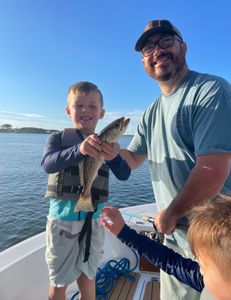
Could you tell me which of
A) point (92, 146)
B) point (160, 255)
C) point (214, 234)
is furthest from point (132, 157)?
point (214, 234)

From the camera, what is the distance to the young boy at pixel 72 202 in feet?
8.72

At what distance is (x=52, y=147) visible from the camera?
109 inches

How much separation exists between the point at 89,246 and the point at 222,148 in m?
1.65

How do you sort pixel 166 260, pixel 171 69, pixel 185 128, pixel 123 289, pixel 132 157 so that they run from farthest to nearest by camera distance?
pixel 123 289
pixel 132 157
pixel 171 69
pixel 185 128
pixel 166 260

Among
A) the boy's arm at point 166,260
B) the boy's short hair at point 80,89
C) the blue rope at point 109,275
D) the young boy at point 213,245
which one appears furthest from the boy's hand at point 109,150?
the blue rope at point 109,275

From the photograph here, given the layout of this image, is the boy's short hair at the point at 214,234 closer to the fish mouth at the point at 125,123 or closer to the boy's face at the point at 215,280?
the boy's face at the point at 215,280

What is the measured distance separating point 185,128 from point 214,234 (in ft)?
3.07

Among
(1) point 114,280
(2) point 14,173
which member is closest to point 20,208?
(2) point 14,173

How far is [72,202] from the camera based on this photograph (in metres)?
2.72

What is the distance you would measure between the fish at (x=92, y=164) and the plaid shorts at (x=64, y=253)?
0.26m

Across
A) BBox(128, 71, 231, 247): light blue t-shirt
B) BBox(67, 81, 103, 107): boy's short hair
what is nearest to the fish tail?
BBox(128, 71, 231, 247): light blue t-shirt

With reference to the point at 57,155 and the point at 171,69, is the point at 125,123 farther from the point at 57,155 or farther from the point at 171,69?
the point at 57,155

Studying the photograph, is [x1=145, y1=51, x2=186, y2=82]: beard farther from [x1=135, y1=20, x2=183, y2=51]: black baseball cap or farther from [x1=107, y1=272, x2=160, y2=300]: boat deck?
[x1=107, y1=272, x2=160, y2=300]: boat deck

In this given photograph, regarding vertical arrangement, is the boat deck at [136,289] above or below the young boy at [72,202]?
below
